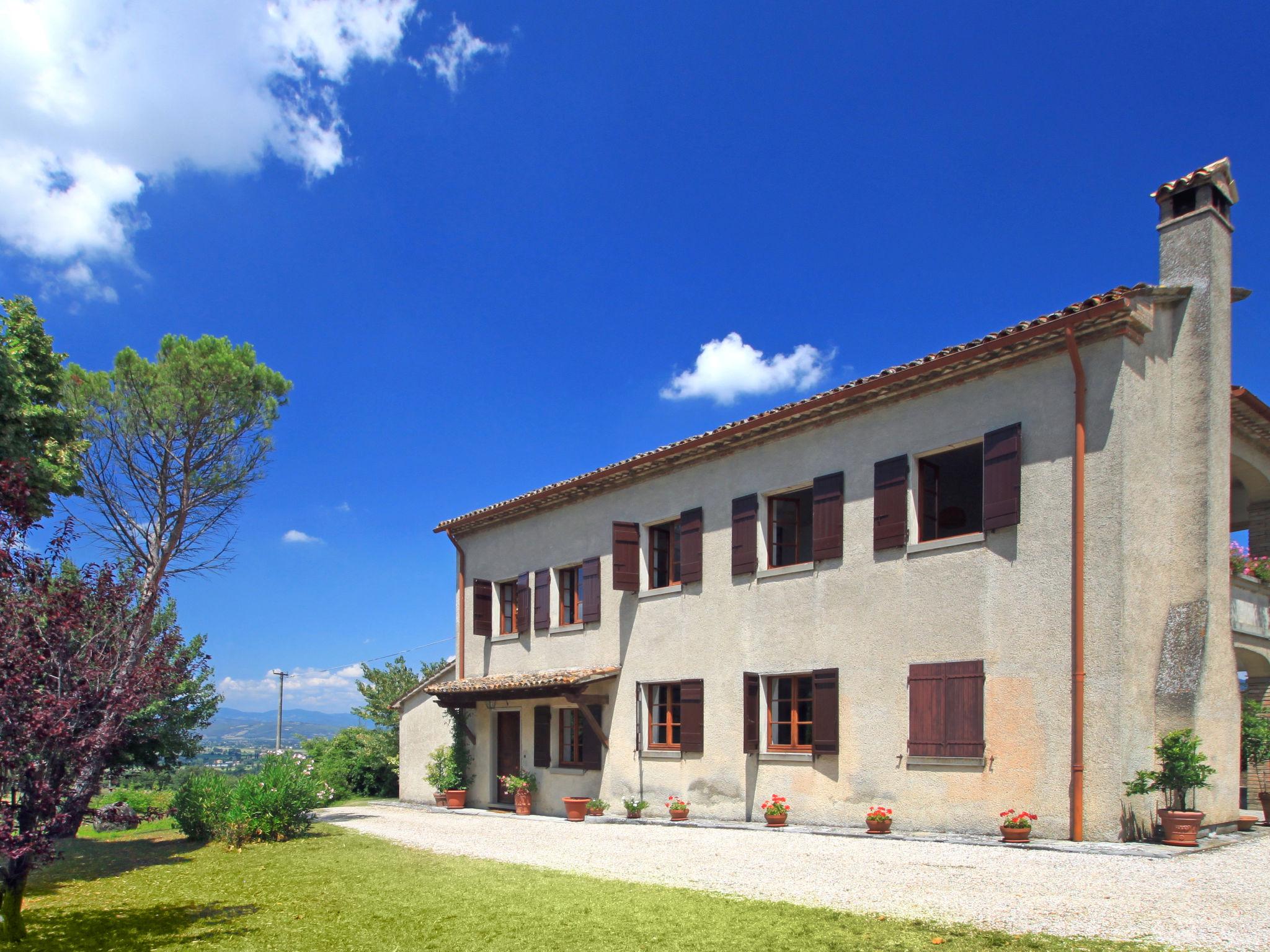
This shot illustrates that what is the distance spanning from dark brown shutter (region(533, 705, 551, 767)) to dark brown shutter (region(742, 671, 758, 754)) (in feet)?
19.7

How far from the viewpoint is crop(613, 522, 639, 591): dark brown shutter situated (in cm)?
1831

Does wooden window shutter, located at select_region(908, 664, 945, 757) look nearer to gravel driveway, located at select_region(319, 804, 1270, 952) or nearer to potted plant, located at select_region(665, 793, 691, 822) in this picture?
gravel driveway, located at select_region(319, 804, 1270, 952)

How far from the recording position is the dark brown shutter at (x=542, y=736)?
20.2m

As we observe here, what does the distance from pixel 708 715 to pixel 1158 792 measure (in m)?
7.30

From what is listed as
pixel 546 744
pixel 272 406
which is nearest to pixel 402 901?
pixel 546 744

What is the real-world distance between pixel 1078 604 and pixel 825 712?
14.0 ft

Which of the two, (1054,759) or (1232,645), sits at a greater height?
(1232,645)

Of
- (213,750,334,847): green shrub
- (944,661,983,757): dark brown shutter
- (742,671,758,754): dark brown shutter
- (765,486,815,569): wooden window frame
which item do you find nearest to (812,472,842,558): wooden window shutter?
(765,486,815,569): wooden window frame

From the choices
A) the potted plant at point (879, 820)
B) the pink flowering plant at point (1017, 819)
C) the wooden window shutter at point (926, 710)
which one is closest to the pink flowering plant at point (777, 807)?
the potted plant at point (879, 820)

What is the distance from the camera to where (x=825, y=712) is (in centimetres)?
1413

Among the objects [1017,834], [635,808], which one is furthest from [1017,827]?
[635,808]

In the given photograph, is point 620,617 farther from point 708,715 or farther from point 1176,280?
point 1176,280

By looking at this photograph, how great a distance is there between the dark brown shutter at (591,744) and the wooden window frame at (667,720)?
1329mm

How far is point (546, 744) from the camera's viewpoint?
66.3 ft
